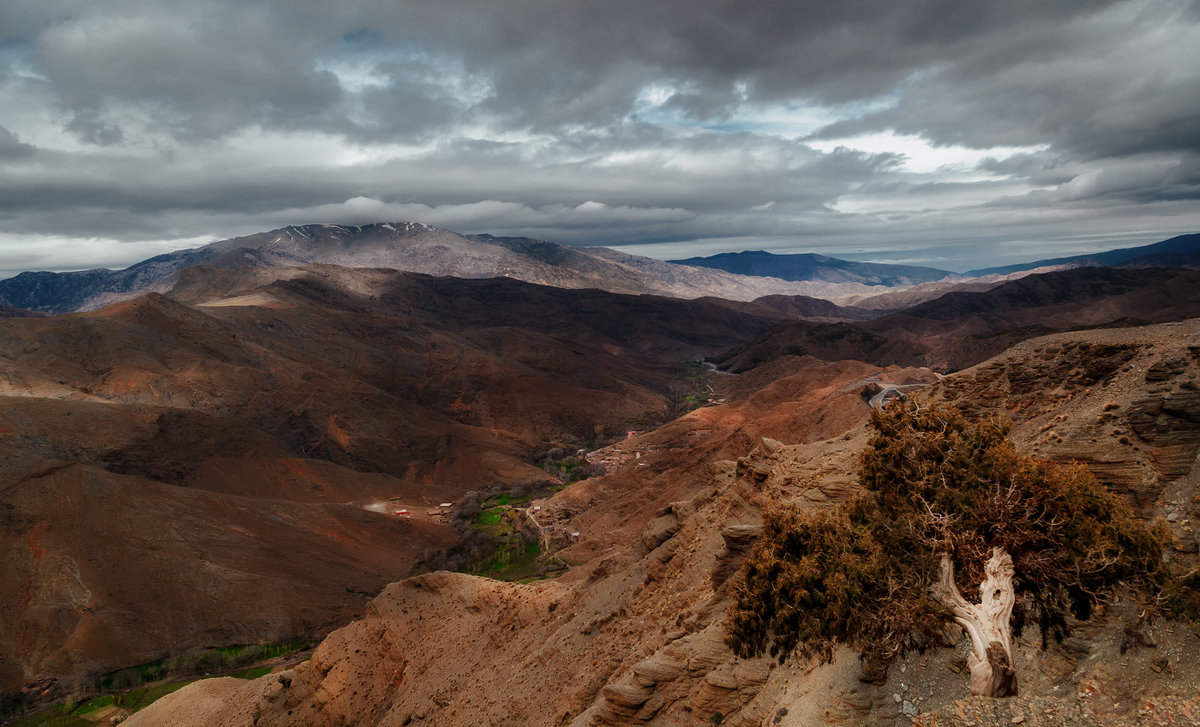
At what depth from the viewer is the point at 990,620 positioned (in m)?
10.9

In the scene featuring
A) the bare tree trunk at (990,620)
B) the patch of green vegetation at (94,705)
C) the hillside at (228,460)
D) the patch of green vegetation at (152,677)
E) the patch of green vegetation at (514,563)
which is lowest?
the patch of green vegetation at (94,705)

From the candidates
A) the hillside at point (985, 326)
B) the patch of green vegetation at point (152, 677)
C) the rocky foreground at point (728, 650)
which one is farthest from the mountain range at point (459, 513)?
the hillside at point (985, 326)

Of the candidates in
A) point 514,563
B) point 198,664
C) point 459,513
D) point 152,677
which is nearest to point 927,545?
point 198,664

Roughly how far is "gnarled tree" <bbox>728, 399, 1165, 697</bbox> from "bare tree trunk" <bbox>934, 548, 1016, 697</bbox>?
0.02 meters

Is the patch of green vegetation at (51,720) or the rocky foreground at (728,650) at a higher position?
the rocky foreground at (728,650)

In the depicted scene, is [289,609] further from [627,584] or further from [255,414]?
[255,414]

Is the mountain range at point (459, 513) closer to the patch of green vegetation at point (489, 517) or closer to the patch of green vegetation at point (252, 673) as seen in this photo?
the patch of green vegetation at point (489, 517)

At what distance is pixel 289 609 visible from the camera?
49.9 meters

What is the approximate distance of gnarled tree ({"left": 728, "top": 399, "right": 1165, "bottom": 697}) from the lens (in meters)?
10.9

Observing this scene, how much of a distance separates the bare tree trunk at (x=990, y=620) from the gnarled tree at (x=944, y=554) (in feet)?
0.06

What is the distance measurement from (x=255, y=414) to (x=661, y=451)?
5883 cm

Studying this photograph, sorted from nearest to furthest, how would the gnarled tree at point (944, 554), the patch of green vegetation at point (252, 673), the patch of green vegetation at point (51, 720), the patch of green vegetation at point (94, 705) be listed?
the gnarled tree at point (944, 554) → the patch of green vegetation at point (51, 720) → the patch of green vegetation at point (94, 705) → the patch of green vegetation at point (252, 673)

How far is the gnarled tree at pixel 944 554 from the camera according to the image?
35.9ft

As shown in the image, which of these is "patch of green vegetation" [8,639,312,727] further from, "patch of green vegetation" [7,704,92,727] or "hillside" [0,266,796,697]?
"hillside" [0,266,796,697]
